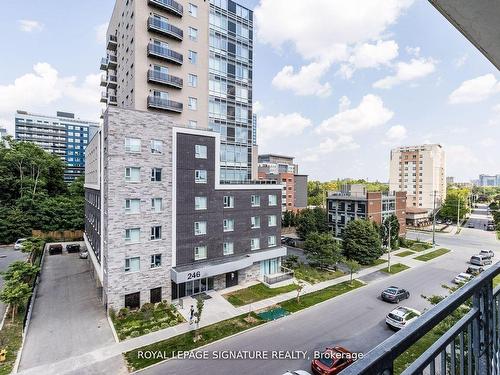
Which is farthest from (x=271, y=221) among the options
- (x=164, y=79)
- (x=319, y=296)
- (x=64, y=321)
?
(x=64, y=321)

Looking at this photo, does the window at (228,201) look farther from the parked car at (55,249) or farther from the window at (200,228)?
the parked car at (55,249)

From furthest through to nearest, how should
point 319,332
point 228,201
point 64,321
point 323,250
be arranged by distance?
1. point 323,250
2. point 228,201
3. point 64,321
4. point 319,332

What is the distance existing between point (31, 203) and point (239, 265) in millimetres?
32465

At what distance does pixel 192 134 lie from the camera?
19.5 meters

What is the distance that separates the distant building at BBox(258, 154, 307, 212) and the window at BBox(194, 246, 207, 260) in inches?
1212

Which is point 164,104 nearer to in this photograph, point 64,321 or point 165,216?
point 165,216

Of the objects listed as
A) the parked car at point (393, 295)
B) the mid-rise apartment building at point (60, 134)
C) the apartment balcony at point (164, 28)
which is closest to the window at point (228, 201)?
the parked car at point (393, 295)

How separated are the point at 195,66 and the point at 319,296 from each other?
2183cm

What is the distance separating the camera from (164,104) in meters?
23.7

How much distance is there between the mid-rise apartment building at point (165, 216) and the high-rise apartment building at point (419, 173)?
54366 millimetres

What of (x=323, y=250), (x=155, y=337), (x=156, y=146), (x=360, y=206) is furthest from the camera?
(x=360, y=206)

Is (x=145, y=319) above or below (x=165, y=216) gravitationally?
below

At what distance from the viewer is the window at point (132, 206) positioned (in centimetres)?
1702

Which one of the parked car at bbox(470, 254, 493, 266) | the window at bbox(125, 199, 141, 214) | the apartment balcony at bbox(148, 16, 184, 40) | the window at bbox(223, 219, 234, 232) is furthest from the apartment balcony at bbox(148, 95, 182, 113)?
the parked car at bbox(470, 254, 493, 266)
